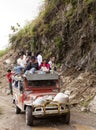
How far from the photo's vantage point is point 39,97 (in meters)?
18.6

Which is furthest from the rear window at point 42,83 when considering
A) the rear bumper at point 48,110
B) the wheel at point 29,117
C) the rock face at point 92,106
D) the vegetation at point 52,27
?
the vegetation at point 52,27

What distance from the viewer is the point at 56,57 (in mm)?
29844

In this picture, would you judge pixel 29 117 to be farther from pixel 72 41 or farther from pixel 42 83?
pixel 72 41

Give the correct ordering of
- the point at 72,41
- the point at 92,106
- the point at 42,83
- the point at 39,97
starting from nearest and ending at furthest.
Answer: the point at 39,97 → the point at 42,83 → the point at 92,106 → the point at 72,41

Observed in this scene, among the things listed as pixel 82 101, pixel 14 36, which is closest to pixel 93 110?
pixel 82 101

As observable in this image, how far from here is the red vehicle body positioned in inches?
709

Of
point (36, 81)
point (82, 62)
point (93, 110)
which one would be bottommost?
point (93, 110)

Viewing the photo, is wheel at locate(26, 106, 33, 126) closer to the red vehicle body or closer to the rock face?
the red vehicle body

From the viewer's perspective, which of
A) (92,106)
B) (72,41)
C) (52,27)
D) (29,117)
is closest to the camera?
(29,117)

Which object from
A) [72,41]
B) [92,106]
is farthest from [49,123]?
[72,41]

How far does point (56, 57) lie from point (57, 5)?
169 inches

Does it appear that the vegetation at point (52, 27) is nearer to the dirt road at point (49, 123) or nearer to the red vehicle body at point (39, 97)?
the red vehicle body at point (39, 97)

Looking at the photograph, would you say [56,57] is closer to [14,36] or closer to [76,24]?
[76,24]

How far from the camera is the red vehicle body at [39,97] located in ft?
59.1
